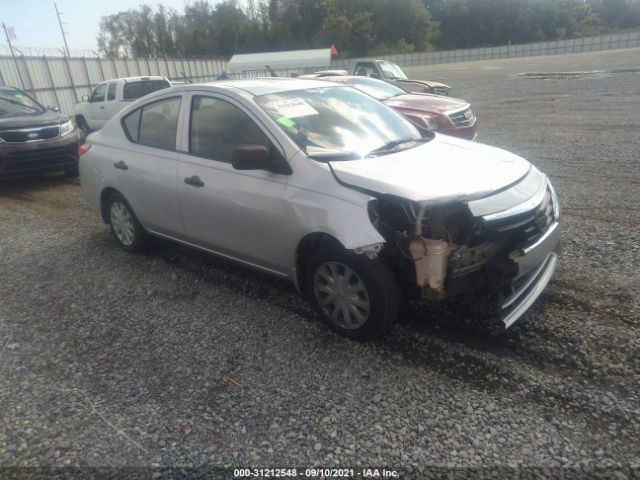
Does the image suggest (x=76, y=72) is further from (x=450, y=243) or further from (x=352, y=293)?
(x=450, y=243)

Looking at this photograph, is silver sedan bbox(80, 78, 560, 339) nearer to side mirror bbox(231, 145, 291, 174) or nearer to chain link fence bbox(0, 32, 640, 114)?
side mirror bbox(231, 145, 291, 174)

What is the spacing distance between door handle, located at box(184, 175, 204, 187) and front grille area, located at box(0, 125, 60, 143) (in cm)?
578

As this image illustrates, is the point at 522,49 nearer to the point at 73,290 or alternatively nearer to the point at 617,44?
the point at 617,44

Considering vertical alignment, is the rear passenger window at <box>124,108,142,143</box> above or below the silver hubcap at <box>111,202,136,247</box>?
above

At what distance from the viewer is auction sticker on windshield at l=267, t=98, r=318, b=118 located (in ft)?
12.4

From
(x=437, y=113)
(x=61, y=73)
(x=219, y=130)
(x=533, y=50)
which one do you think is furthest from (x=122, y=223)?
(x=533, y=50)

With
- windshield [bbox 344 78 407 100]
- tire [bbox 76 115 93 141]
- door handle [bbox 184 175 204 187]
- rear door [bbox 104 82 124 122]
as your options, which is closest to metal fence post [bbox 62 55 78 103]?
tire [bbox 76 115 93 141]

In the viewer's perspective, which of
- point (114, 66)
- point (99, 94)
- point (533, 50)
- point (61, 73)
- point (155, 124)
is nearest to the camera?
point (155, 124)

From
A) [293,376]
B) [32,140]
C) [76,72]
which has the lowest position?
[293,376]

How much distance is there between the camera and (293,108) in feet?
12.7

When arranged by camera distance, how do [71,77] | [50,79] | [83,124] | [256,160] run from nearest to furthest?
1. [256,160]
2. [83,124]
3. [50,79]
4. [71,77]

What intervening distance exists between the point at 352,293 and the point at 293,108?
1.61 metres

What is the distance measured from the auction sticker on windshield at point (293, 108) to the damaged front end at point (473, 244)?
1.18 metres

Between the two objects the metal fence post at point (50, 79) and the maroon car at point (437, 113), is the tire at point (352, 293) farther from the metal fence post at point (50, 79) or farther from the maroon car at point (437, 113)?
the metal fence post at point (50, 79)
